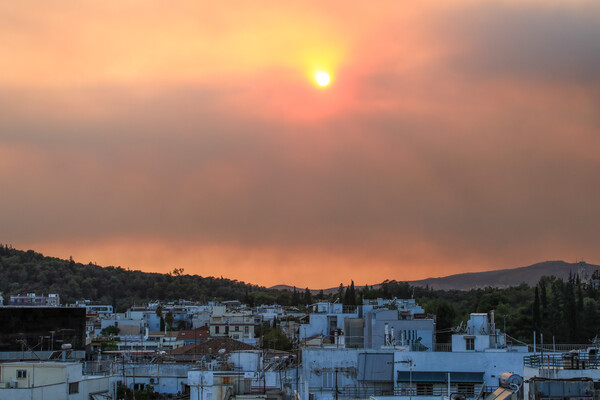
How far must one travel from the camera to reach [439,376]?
115 feet

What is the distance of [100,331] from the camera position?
10262 cm

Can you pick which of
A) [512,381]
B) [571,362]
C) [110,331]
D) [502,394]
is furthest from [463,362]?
[110,331]

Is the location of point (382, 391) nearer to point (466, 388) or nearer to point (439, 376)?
point (439, 376)

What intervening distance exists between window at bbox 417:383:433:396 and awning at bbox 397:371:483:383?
0.63 feet

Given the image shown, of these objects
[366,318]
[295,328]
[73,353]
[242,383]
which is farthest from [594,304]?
[242,383]

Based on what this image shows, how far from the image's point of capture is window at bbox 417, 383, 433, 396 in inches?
1340

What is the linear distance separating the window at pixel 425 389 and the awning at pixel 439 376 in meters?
0.19

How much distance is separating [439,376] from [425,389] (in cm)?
99

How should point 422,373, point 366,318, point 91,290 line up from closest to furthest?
point 422,373, point 366,318, point 91,290

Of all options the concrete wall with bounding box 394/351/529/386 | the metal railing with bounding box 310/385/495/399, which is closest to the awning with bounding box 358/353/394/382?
the concrete wall with bounding box 394/351/529/386

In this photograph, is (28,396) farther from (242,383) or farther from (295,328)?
(295,328)

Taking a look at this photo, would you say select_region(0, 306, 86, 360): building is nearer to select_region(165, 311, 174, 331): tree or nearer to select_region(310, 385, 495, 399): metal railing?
select_region(310, 385, 495, 399): metal railing

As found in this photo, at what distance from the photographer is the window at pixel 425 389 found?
112 feet

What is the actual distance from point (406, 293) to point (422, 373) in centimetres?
12128
